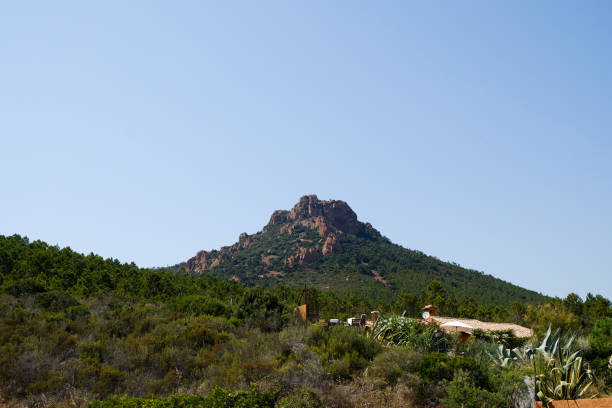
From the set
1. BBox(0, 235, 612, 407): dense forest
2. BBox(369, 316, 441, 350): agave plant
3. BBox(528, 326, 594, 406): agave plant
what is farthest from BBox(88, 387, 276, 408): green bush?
BBox(369, 316, 441, 350): agave plant

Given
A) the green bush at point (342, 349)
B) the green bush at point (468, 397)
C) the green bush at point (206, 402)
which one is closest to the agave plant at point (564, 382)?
the green bush at point (468, 397)

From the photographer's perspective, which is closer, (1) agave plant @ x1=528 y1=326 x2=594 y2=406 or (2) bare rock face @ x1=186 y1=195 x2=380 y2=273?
(1) agave plant @ x1=528 y1=326 x2=594 y2=406

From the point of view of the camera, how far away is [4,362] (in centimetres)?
1030

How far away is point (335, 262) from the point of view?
3499 inches

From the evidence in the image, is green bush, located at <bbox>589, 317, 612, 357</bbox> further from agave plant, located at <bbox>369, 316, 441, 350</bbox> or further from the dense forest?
agave plant, located at <bbox>369, 316, 441, 350</bbox>

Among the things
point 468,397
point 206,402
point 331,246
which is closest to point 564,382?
point 468,397

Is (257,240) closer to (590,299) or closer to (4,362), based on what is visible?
(590,299)

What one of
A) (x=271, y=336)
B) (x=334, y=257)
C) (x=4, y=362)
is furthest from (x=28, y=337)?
(x=334, y=257)

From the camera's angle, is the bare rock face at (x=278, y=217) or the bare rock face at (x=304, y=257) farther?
the bare rock face at (x=278, y=217)

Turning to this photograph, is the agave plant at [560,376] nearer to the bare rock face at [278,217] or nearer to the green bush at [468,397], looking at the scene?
the green bush at [468,397]

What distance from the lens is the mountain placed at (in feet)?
234

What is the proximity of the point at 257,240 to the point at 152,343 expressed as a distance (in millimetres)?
104829

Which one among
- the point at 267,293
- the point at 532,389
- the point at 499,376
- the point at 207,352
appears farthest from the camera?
the point at 267,293

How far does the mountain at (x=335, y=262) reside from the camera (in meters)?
71.4
